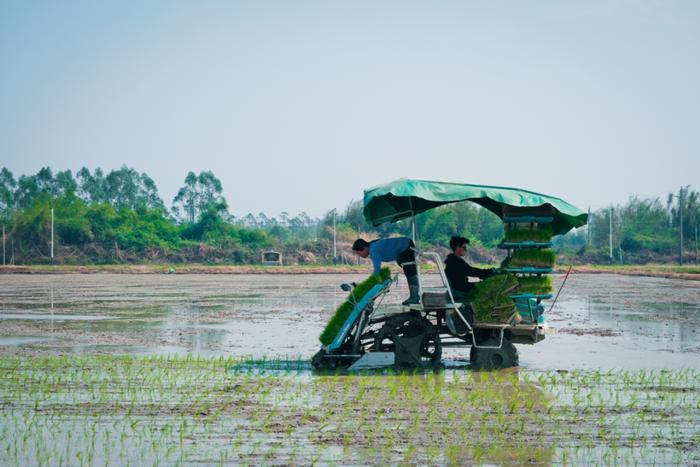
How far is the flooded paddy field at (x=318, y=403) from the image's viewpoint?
7.64 m

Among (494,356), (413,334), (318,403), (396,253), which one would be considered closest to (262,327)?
(413,334)

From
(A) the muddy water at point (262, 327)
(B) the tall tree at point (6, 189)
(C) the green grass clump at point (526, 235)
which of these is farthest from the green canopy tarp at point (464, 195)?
(B) the tall tree at point (6, 189)

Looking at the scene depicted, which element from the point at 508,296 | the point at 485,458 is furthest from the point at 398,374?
the point at 485,458

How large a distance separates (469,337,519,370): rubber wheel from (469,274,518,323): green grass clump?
0.47m

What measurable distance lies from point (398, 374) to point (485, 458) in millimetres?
4559

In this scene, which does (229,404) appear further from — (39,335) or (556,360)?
(39,335)

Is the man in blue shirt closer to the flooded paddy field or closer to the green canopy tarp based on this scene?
the green canopy tarp

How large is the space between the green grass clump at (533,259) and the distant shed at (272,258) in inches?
2745

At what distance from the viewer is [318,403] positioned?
9.85 m

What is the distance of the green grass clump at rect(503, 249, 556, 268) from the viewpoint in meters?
12.3

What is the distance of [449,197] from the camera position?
1204cm

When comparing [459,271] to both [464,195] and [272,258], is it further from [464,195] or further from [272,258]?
[272,258]

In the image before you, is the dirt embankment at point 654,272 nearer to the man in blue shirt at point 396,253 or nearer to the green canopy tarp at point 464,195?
the green canopy tarp at point 464,195

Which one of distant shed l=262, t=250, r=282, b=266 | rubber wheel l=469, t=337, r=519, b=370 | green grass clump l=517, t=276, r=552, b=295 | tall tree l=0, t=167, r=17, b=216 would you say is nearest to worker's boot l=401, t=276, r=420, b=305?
rubber wheel l=469, t=337, r=519, b=370
